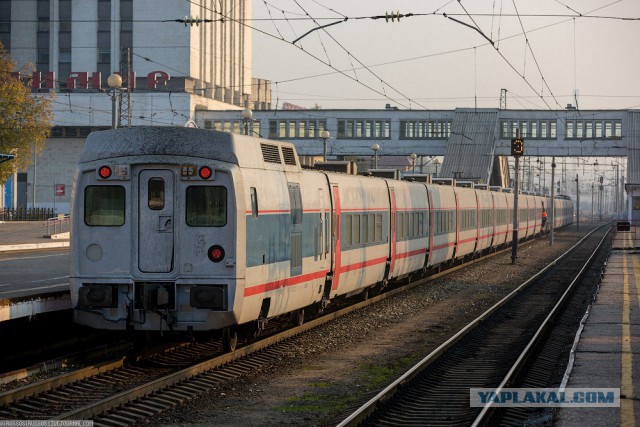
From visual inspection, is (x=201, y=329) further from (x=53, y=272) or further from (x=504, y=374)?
(x=53, y=272)

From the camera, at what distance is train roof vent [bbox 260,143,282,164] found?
15.7 metres

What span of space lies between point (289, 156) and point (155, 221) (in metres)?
3.51

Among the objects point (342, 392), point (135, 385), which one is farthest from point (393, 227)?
point (135, 385)

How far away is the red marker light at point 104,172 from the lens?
46.6ft

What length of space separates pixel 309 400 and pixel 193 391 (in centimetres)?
147

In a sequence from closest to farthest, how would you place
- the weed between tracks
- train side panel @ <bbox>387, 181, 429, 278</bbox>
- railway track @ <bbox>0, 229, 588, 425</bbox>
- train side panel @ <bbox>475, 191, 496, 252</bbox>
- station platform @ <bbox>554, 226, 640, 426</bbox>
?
station platform @ <bbox>554, 226, 640, 426</bbox>, railway track @ <bbox>0, 229, 588, 425</bbox>, the weed between tracks, train side panel @ <bbox>387, 181, 429, 278</bbox>, train side panel @ <bbox>475, 191, 496, 252</bbox>

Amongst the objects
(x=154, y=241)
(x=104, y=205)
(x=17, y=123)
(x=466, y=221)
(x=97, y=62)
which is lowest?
(x=466, y=221)

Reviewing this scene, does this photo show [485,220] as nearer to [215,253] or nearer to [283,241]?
[283,241]

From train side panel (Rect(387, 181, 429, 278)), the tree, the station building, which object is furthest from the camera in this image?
the station building

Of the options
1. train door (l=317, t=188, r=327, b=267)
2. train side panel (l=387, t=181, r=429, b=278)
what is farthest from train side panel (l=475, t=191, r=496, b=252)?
train door (l=317, t=188, r=327, b=267)

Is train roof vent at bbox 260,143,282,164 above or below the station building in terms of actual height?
below

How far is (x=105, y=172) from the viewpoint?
14227 mm

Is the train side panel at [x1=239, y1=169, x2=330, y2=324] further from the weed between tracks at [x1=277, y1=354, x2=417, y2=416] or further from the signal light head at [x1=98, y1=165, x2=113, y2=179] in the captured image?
the signal light head at [x1=98, y1=165, x2=113, y2=179]

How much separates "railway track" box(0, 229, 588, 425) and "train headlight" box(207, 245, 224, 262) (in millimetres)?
1444
